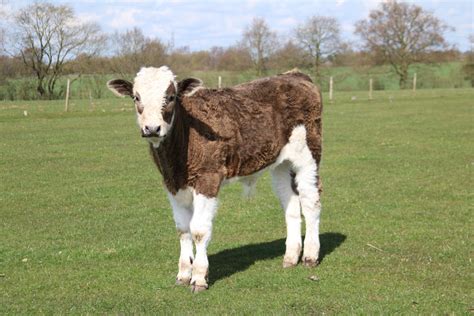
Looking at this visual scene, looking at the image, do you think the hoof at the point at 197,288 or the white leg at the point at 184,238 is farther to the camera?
the white leg at the point at 184,238

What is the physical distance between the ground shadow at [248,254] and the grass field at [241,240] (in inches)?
0.7

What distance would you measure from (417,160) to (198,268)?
1367 cm

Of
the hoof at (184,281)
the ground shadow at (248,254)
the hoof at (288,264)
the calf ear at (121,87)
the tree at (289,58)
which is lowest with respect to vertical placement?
the ground shadow at (248,254)

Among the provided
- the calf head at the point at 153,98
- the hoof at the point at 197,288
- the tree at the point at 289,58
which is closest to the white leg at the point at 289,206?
the hoof at the point at 197,288

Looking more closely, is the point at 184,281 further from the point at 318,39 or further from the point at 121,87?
the point at 318,39

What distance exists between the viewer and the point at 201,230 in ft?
26.2

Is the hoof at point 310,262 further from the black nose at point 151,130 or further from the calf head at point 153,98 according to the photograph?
the black nose at point 151,130

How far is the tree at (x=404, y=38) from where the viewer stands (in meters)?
87.4

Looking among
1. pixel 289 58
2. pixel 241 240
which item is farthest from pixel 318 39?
pixel 241 240

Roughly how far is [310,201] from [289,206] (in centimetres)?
35

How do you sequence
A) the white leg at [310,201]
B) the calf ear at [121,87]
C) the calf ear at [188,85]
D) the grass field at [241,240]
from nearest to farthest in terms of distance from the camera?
the grass field at [241,240]
the calf ear at [121,87]
the calf ear at [188,85]
the white leg at [310,201]

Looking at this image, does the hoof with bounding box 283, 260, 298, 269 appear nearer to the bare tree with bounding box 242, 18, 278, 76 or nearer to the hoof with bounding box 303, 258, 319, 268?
the hoof with bounding box 303, 258, 319, 268

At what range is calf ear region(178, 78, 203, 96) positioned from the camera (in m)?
7.93

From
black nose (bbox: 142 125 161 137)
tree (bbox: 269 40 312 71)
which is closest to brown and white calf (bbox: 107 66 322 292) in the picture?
black nose (bbox: 142 125 161 137)
